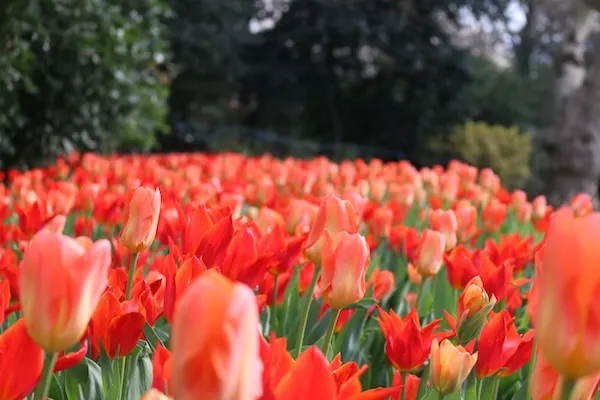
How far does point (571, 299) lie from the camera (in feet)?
2.02

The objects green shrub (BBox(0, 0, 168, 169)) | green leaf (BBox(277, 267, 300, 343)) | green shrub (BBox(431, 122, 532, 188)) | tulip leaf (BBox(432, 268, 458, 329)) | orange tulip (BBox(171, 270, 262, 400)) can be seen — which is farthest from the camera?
green shrub (BBox(431, 122, 532, 188))

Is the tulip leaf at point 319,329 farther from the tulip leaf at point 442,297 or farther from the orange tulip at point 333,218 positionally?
the tulip leaf at point 442,297

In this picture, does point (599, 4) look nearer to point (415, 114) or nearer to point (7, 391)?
point (7, 391)

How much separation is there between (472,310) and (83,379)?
607 millimetres

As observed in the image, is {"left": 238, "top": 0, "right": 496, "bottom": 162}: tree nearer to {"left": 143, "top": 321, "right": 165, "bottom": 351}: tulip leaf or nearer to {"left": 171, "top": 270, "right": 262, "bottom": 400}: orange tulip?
{"left": 143, "top": 321, "right": 165, "bottom": 351}: tulip leaf

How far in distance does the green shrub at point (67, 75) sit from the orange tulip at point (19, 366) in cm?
449

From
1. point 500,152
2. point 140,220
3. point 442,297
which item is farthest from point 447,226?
point 500,152

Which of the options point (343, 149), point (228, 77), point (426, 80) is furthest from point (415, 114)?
point (228, 77)

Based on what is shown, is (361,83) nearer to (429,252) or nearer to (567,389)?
(429,252)

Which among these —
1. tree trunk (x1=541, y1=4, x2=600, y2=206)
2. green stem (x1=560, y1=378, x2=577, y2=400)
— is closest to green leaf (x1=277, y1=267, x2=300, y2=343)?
green stem (x1=560, y1=378, x2=577, y2=400)

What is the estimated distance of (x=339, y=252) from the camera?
3.57 ft

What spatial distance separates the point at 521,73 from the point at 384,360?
66.0 feet

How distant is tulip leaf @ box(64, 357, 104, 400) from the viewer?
112 cm

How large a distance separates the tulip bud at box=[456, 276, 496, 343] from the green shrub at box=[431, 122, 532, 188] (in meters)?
12.7
